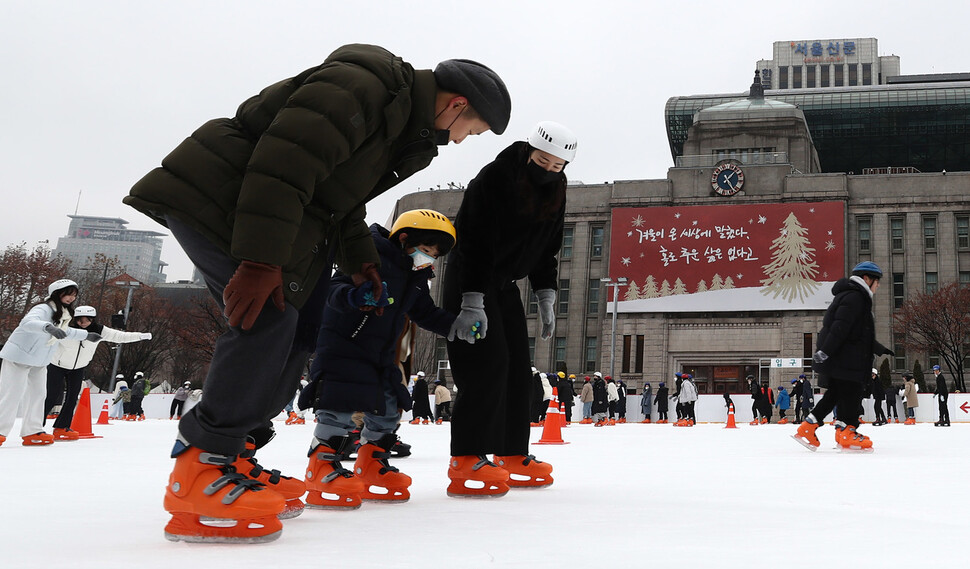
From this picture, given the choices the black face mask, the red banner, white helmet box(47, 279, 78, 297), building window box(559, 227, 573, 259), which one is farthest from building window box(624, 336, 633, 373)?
the black face mask

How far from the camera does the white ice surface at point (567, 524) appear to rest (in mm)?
1887

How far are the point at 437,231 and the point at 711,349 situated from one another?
3958 cm

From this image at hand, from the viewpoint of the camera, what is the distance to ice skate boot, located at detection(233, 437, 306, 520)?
2566 mm

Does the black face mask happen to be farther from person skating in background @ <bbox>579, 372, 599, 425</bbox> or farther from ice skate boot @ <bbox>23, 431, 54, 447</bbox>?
person skating in background @ <bbox>579, 372, 599, 425</bbox>

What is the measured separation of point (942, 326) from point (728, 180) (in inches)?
504

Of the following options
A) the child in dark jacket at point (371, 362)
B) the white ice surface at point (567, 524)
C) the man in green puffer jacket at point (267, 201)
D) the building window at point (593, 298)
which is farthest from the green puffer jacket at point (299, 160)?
the building window at point (593, 298)

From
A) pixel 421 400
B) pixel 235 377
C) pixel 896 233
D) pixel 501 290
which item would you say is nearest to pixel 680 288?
pixel 896 233

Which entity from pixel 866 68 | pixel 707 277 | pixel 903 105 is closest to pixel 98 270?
pixel 707 277

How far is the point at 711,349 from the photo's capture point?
41188mm

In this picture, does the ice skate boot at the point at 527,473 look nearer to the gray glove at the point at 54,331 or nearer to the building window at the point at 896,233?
the gray glove at the point at 54,331

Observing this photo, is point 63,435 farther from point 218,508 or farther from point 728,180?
point 728,180

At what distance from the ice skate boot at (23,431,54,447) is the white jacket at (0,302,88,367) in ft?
2.03

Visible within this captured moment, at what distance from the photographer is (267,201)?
2.06m

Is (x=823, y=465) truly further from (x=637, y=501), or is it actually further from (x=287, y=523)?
(x=287, y=523)
